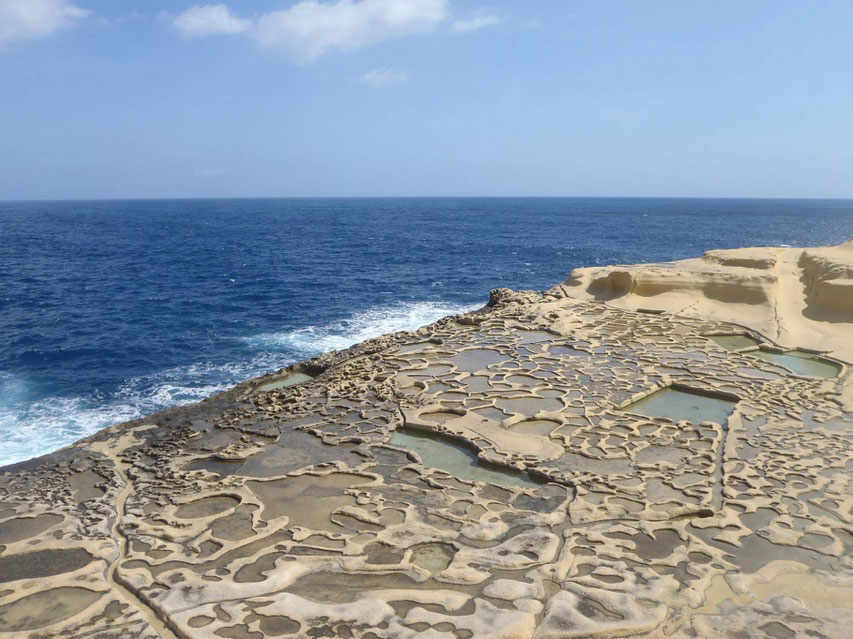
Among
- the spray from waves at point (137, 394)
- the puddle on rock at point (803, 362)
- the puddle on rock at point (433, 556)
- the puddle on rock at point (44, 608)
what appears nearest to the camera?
the puddle on rock at point (44, 608)

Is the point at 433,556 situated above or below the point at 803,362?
below

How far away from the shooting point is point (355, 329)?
29.8 metres

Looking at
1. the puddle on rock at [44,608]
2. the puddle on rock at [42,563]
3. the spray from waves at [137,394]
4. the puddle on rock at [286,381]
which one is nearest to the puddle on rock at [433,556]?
the puddle on rock at [44,608]

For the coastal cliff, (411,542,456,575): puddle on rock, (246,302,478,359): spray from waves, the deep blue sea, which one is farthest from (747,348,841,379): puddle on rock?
the deep blue sea

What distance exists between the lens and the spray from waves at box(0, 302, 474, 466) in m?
17.7

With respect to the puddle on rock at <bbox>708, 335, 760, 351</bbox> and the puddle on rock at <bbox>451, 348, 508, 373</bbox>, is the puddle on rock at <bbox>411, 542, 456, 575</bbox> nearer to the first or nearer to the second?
the puddle on rock at <bbox>451, 348, 508, 373</bbox>

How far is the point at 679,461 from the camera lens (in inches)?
447

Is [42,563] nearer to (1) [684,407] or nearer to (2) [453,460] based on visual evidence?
(2) [453,460]

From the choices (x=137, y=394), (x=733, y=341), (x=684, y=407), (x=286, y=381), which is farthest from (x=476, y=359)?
(x=137, y=394)

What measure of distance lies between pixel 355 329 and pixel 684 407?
59.7 feet

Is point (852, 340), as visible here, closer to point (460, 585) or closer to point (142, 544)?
point (460, 585)

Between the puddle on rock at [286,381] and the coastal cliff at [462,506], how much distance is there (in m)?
0.12

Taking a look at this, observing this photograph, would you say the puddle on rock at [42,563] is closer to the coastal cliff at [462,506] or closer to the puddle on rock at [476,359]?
the coastal cliff at [462,506]

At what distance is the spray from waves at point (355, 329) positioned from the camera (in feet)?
88.0
